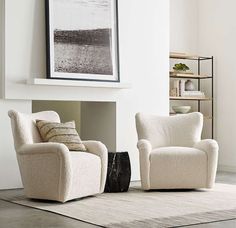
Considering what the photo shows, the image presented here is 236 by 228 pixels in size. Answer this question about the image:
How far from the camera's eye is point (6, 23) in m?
6.05

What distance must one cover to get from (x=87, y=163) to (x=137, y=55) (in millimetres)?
2294

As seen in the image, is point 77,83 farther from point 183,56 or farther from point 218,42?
point 218,42

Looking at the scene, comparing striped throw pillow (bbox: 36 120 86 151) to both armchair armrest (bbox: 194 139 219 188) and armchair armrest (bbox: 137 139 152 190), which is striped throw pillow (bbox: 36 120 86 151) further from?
armchair armrest (bbox: 194 139 219 188)

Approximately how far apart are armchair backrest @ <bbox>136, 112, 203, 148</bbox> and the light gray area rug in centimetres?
67

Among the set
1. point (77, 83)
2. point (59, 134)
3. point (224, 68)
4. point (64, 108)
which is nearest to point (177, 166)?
point (59, 134)

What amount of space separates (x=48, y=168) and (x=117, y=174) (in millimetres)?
1097

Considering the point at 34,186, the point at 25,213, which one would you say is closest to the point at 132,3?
the point at 34,186

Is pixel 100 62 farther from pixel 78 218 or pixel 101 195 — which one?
pixel 78 218

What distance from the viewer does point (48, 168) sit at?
16.4 ft

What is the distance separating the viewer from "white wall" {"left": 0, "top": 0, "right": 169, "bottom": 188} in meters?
6.11

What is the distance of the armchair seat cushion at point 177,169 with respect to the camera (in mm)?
5902

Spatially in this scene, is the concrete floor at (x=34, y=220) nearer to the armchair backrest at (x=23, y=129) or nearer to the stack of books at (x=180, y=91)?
the armchair backrest at (x=23, y=129)

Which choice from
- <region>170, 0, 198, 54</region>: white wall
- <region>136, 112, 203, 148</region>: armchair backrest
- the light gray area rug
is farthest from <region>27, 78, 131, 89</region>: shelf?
<region>170, 0, 198, 54</region>: white wall

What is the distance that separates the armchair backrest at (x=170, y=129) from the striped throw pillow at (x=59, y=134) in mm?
1060
